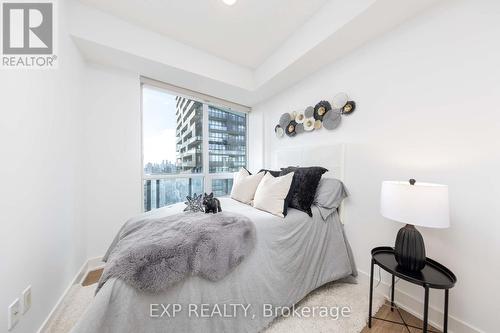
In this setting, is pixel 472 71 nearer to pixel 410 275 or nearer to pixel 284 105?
pixel 410 275

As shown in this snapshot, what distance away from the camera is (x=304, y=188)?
1.83 m

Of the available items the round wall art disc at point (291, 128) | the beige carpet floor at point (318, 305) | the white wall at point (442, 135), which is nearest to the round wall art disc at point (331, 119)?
the white wall at point (442, 135)

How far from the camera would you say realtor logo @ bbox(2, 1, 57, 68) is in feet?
3.51

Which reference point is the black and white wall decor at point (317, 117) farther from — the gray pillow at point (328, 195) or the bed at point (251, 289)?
the bed at point (251, 289)

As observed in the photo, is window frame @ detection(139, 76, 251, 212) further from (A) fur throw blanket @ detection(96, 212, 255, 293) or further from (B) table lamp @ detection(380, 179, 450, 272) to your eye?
(B) table lamp @ detection(380, 179, 450, 272)

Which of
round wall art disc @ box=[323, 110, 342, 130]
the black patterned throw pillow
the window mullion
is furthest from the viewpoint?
the window mullion

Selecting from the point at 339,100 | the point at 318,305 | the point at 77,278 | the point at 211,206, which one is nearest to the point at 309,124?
the point at 339,100

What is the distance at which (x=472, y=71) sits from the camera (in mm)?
1237

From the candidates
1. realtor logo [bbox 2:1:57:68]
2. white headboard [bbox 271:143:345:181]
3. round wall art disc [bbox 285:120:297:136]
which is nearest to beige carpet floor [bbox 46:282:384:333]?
white headboard [bbox 271:143:345:181]

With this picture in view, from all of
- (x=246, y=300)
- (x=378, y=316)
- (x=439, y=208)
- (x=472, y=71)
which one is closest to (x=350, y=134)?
(x=472, y=71)

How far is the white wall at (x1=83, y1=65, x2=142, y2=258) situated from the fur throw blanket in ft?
3.44

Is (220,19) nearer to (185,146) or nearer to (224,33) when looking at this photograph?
(224,33)

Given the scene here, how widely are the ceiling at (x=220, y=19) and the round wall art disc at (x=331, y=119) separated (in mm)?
1002

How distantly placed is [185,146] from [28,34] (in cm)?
195
